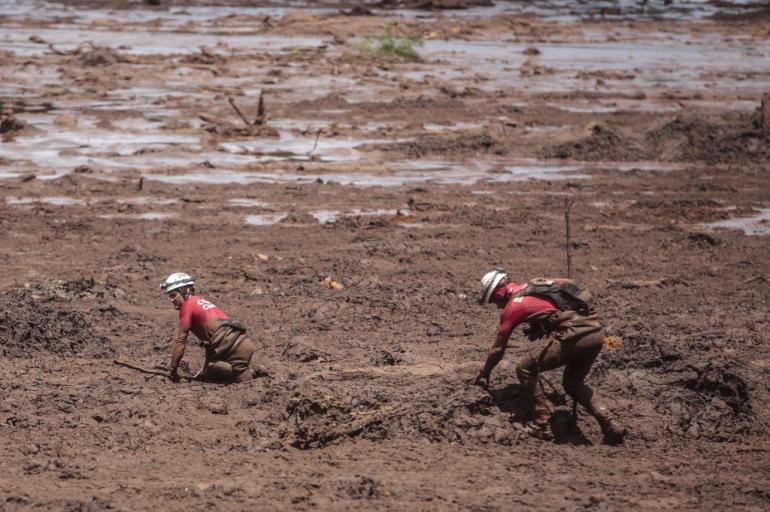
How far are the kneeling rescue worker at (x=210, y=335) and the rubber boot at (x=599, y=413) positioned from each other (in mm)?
2987

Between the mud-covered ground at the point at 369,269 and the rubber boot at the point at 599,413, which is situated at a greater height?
the rubber boot at the point at 599,413

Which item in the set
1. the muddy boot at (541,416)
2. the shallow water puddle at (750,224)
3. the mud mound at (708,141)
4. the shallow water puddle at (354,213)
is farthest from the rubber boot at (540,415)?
the mud mound at (708,141)

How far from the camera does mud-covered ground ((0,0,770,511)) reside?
9227 mm

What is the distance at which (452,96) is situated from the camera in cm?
2984

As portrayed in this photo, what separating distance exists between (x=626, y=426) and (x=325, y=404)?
7.80ft

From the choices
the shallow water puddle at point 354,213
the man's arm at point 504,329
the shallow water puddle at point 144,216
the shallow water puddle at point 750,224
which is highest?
the man's arm at point 504,329

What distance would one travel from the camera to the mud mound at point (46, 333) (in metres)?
12.1

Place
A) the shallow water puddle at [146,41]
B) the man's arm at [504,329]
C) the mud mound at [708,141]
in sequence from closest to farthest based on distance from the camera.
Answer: the man's arm at [504,329] < the mud mound at [708,141] < the shallow water puddle at [146,41]

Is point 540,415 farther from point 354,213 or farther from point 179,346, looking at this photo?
point 354,213

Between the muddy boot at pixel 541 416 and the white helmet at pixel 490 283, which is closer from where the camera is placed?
the white helmet at pixel 490 283

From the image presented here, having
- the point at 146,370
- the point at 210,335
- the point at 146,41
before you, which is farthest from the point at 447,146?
the point at 146,41

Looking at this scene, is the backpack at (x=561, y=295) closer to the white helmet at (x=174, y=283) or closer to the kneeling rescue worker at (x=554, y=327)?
the kneeling rescue worker at (x=554, y=327)

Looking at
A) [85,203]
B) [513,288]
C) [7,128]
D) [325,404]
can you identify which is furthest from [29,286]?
[7,128]

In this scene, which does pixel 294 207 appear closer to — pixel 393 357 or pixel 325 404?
pixel 393 357
